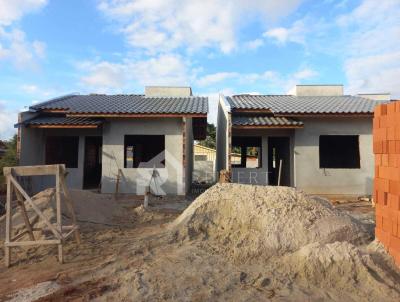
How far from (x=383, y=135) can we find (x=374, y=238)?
162cm

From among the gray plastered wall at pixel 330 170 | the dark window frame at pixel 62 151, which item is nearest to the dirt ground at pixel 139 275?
the gray plastered wall at pixel 330 170

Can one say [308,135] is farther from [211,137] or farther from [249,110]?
[211,137]

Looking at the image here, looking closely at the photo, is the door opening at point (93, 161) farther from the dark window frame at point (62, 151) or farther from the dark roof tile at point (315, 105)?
the dark roof tile at point (315, 105)

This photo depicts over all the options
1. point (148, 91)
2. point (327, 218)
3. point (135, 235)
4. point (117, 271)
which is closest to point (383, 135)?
point (327, 218)

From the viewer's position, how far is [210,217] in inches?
227

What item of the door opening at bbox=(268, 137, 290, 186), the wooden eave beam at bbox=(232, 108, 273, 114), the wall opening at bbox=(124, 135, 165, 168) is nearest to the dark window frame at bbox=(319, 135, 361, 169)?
the door opening at bbox=(268, 137, 290, 186)

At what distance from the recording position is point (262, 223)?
17.0ft

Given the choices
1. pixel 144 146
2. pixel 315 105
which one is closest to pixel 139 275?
pixel 315 105

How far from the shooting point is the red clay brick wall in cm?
428

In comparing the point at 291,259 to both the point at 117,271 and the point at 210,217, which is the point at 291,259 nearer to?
the point at 210,217

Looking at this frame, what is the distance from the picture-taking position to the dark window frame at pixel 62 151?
13.2 meters

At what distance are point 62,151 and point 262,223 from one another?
1105 centimetres

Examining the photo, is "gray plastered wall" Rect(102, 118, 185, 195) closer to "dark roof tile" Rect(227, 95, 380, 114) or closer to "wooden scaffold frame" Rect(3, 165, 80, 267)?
"dark roof tile" Rect(227, 95, 380, 114)

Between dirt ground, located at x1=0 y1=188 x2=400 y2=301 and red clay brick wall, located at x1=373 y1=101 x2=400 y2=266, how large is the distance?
1.69 feet
